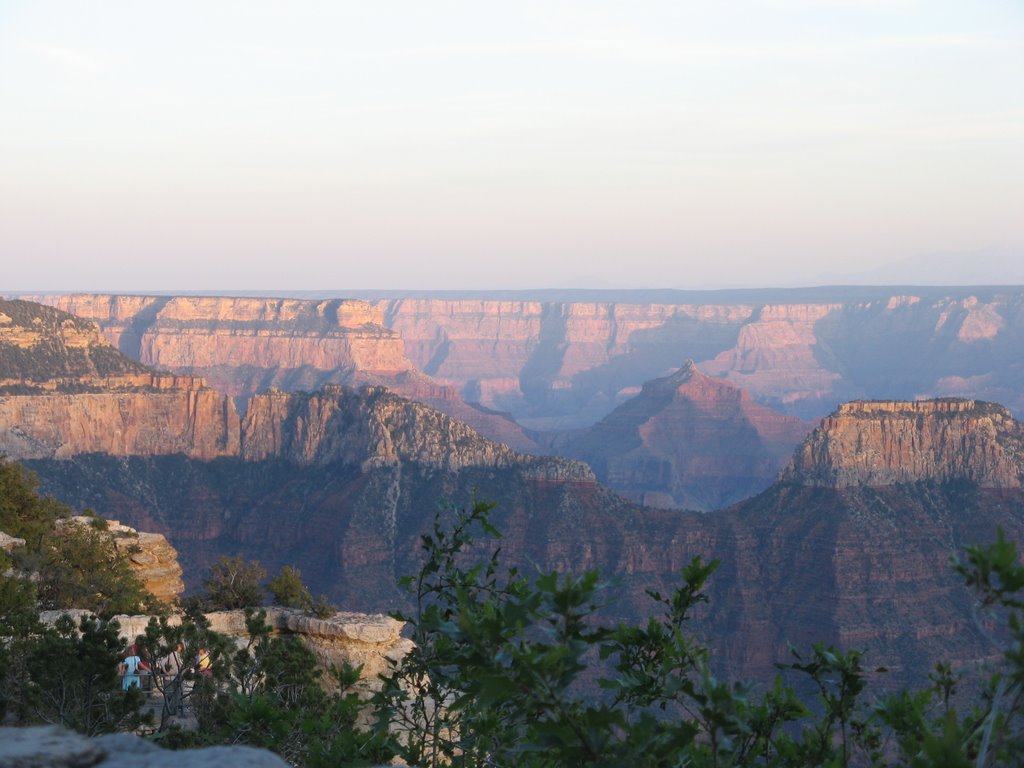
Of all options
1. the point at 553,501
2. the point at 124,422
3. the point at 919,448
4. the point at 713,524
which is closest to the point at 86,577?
the point at 553,501

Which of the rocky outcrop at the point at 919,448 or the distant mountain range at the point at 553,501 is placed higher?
the rocky outcrop at the point at 919,448

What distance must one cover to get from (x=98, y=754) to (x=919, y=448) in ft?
329

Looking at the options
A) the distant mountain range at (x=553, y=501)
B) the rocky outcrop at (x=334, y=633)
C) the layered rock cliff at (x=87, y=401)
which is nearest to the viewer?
the rocky outcrop at (x=334, y=633)

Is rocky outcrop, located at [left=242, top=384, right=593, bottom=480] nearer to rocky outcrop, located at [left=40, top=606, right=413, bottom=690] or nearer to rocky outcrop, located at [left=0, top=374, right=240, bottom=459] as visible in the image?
rocky outcrop, located at [left=0, top=374, right=240, bottom=459]

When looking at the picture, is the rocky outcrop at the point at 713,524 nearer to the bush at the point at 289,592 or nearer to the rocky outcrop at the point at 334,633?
the bush at the point at 289,592

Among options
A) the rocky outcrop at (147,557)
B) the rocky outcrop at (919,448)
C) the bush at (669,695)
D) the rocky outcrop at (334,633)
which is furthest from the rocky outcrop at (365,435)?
the bush at (669,695)

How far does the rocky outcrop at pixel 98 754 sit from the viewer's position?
630cm

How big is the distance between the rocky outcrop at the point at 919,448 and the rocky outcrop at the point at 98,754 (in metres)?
96.9

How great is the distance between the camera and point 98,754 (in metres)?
6.50

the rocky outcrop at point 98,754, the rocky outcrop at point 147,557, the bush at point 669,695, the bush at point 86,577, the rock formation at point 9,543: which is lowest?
the rocky outcrop at point 147,557

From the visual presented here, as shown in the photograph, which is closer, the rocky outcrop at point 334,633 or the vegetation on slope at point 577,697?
the vegetation on slope at point 577,697

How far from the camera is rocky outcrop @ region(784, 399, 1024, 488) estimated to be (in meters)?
98.6

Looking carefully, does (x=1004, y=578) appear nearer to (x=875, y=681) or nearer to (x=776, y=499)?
(x=875, y=681)

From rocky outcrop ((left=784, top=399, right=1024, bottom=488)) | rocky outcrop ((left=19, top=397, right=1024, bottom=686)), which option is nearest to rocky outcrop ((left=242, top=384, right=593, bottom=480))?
rocky outcrop ((left=19, top=397, right=1024, bottom=686))
